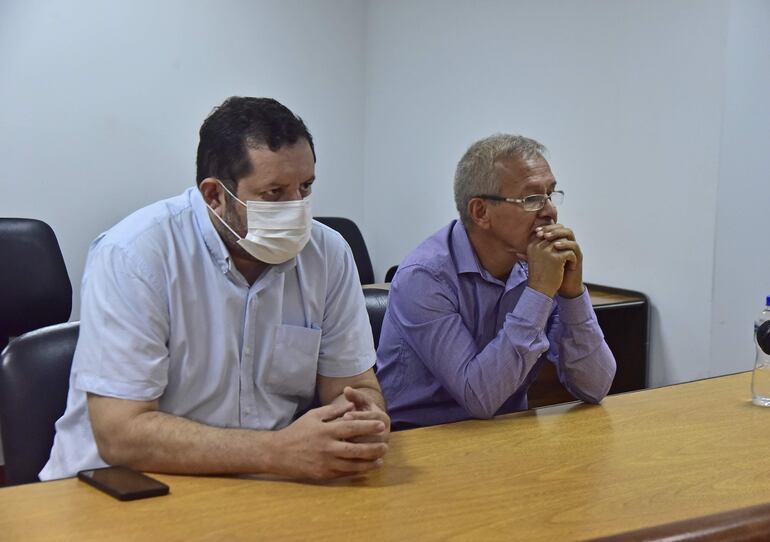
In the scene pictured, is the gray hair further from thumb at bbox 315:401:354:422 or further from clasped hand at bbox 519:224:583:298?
thumb at bbox 315:401:354:422

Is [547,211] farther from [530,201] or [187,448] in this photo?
[187,448]

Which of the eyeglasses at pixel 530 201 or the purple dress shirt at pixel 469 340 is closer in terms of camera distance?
the purple dress shirt at pixel 469 340

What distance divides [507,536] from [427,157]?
3390 mm

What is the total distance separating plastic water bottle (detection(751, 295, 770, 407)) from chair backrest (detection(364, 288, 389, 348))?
0.89 m

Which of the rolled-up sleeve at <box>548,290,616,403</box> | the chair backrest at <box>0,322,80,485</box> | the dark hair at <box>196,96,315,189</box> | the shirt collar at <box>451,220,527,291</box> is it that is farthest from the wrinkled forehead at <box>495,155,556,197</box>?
the chair backrest at <box>0,322,80,485</box>

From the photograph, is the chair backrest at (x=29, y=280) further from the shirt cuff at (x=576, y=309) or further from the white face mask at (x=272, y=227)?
the shirt cuff at (x=576, y=309)

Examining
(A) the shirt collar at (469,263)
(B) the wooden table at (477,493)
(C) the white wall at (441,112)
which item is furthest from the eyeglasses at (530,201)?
(C) the white wall at (441,112)

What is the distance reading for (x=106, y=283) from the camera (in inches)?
64.6

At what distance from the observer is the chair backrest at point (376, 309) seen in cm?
229

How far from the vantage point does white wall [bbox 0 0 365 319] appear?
398 cm

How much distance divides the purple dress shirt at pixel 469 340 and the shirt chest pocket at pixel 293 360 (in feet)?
0.99

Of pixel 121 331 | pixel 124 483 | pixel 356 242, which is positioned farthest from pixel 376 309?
pixel 356 242

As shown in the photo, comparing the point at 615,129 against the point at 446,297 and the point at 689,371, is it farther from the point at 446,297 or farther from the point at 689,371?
the point at 446,297

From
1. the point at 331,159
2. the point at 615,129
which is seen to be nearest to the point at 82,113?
the point at 331,159
